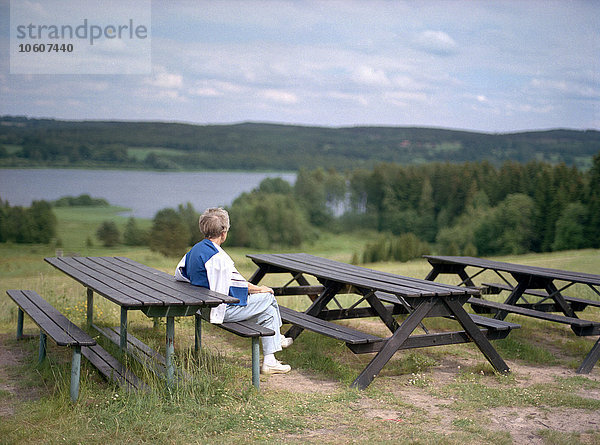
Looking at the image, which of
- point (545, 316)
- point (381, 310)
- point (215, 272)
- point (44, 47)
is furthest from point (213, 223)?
point (44, 47)

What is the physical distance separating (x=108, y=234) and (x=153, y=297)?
1662 inches

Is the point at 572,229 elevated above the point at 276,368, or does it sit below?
below

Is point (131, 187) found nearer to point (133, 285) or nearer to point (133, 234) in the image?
point (133, 234)

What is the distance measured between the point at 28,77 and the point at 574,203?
35.3m

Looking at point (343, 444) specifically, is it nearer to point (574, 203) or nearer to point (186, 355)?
point (186, 355)

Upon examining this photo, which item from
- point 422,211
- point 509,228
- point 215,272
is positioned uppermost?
point 215,272

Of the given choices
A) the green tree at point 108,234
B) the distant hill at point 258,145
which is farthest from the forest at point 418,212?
the distant hill at point 258,145

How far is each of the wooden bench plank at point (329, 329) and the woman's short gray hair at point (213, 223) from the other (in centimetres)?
99

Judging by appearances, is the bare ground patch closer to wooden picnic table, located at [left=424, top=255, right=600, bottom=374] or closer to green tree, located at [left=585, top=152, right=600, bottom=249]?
wooden picnic table, located at [left=424, top=255, right=600, bottom=374]

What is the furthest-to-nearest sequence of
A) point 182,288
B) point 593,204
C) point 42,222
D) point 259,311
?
point 42,222 < point 593,204 < point 259,311 < point 182,288

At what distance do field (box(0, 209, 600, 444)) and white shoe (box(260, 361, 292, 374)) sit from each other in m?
0.07

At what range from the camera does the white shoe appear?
4711 mm

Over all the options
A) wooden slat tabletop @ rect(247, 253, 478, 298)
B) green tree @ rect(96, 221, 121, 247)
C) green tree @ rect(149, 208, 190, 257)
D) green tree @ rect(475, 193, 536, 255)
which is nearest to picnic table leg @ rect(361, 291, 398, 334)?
wooden slat tabletop @ rect(247, 253, 478, 298)

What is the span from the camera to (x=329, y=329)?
466 centimetres
